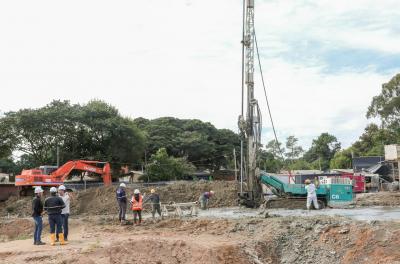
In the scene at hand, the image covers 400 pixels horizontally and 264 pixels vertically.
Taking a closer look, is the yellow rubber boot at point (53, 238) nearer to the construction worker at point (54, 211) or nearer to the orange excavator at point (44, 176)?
the construction worker at point (54, 211)

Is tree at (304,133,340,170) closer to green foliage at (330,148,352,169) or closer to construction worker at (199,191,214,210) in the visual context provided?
green foliage at (330,148,352,169)

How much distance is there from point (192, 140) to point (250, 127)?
35.8m

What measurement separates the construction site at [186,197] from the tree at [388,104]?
14 cm

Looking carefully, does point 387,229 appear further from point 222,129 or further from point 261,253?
point 222,129

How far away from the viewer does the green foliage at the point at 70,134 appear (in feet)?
151

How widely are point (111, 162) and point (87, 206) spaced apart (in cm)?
1580

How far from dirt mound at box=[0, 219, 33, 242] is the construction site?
10 centimetres

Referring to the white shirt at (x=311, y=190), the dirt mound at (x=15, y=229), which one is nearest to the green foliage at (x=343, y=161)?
the white shirt at (x=311, y=190)

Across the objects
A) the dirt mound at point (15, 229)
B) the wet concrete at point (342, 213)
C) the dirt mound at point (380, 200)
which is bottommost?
the dirt mound at point (15, 229)

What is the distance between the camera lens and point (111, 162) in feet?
162

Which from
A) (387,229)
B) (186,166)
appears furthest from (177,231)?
(186,166)

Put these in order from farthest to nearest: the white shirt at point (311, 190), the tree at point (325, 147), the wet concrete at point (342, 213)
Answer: the tree at point (325, 147) → the white shirt at point (311, 190) → the wet concrete at point (342, 213)

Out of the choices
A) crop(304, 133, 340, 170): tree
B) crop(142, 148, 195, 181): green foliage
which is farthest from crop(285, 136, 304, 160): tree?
crop(142, 148, 195, 181): green foliage

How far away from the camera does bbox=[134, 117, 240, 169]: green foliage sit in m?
63.4
